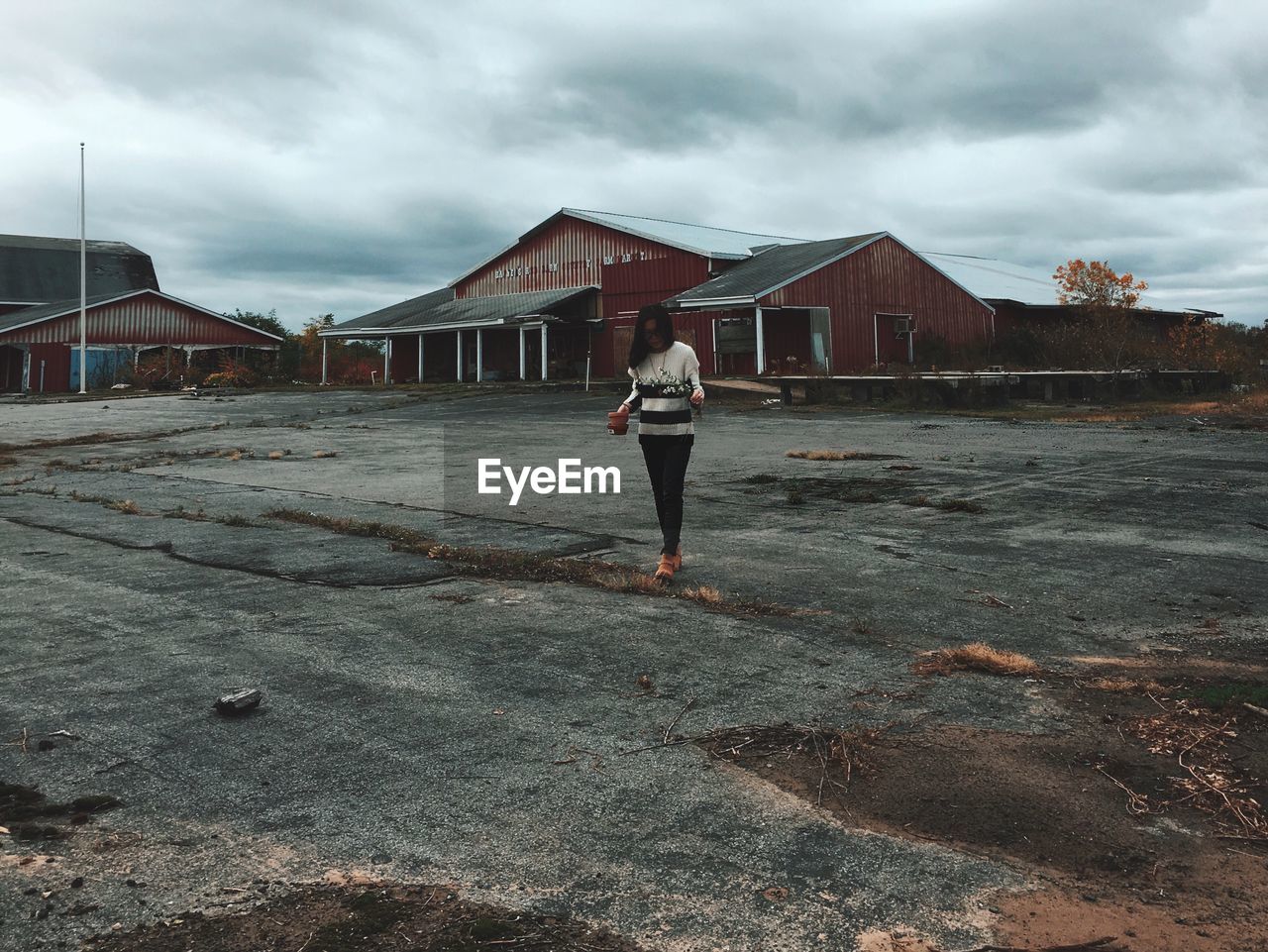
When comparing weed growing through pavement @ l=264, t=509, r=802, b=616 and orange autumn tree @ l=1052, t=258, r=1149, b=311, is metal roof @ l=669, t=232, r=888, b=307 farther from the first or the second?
weed growing through pavement @ l=264, t=509, r=802, b=616

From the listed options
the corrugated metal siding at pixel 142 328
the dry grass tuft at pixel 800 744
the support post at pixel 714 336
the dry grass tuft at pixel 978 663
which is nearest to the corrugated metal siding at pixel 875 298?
the support post at pixel 714 336

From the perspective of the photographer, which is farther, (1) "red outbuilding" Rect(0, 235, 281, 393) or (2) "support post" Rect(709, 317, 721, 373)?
(1) "red outbuilding" Rect(0, 235, 281, 393)

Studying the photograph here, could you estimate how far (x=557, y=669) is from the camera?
14.1ft

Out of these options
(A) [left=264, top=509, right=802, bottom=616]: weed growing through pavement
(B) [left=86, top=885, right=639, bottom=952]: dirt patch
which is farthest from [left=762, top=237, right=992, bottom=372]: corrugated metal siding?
(B) [left=86, top=885, right=639, bottom=952]: dirt patch

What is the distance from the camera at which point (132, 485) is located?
11359 millimetres

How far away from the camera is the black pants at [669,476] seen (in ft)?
20.3

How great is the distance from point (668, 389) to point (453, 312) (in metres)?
35.0

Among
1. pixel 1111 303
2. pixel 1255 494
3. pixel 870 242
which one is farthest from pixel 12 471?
pixel 1111 303

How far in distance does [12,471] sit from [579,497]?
26.6 ft

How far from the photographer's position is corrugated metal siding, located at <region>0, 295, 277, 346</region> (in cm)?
4194

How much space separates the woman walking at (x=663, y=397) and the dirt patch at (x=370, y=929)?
4015 millimetres

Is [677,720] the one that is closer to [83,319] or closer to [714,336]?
[714,336]

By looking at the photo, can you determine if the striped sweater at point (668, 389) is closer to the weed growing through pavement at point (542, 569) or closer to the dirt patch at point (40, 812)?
the weed growing through pavement at point (542, 569)

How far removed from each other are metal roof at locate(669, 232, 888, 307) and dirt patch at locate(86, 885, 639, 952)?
1111 inches
